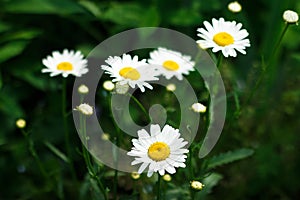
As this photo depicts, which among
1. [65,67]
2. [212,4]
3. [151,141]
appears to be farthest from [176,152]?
[212,4]

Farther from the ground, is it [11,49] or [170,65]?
[11,49]

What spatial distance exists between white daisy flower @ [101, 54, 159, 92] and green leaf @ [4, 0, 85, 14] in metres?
0.70

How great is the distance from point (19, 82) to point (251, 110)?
0.95 m

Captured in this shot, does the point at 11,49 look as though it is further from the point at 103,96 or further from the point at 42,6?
the point at 103,96

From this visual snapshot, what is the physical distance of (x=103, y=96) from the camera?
6.82ft

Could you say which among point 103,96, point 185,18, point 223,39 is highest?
point 185,18

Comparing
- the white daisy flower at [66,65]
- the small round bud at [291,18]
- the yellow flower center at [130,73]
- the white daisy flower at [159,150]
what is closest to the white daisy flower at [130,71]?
the yellow flower center at [130,73]

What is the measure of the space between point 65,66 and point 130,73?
1.15 ft

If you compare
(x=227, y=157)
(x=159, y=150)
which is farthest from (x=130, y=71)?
(x=227, y=157)

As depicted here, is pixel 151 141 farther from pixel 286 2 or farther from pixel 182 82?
pixel 286 2

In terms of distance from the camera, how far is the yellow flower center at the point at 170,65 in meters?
1.68

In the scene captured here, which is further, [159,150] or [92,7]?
[92,7]

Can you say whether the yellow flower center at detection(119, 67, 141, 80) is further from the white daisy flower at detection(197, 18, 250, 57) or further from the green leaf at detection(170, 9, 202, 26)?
the green leaf at detection(170, 9, 202, 26)

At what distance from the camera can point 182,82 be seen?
1931mm
